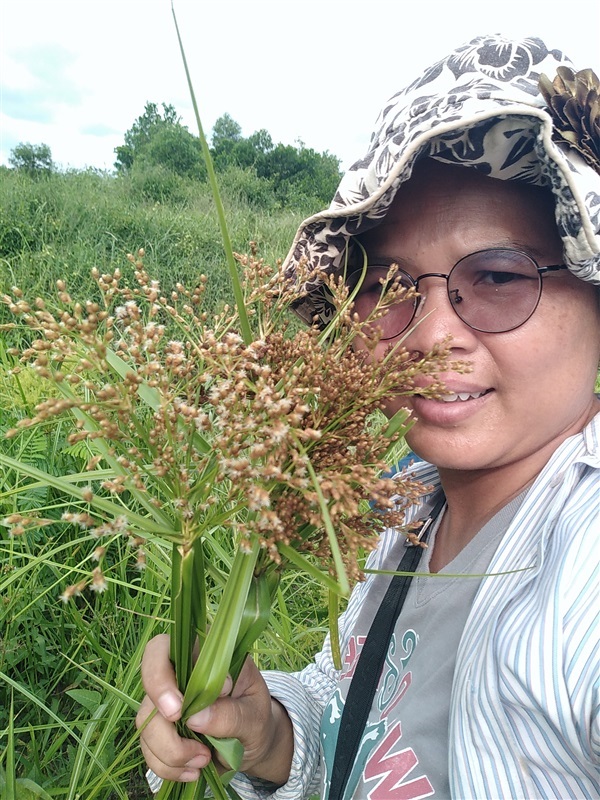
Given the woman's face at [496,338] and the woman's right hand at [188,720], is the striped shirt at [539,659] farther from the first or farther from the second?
the woman's right hand at [188,720]

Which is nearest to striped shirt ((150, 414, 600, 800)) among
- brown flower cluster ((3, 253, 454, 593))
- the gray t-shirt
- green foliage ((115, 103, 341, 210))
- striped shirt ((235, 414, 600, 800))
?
striped shirt ((235, 414, 600, 800))

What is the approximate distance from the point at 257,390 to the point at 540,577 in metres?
0.58

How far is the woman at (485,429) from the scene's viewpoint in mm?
835

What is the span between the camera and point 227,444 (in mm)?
678

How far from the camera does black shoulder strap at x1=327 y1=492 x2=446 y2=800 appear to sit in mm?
1229

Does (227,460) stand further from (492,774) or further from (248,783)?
(248,783)

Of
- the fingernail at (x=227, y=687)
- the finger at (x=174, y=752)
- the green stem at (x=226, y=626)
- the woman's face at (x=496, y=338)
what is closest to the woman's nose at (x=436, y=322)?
the woman's face at (x=496, y=338)

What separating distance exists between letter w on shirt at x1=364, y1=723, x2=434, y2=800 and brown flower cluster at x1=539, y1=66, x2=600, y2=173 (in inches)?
46.2

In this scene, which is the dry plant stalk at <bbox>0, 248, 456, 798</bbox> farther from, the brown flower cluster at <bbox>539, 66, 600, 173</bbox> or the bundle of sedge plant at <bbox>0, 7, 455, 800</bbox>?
the brown flower cluster at <bbox>539, 66, 600, 173</bbox>

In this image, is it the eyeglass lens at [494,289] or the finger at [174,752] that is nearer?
A: the finger at [174,752]

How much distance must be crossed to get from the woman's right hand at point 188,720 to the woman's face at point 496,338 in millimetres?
632

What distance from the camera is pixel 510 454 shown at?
45.5 inches

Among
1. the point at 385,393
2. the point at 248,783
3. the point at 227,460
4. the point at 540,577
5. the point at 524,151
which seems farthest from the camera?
the point at 248,783

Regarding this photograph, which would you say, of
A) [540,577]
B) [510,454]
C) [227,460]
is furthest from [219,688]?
[510,454]
